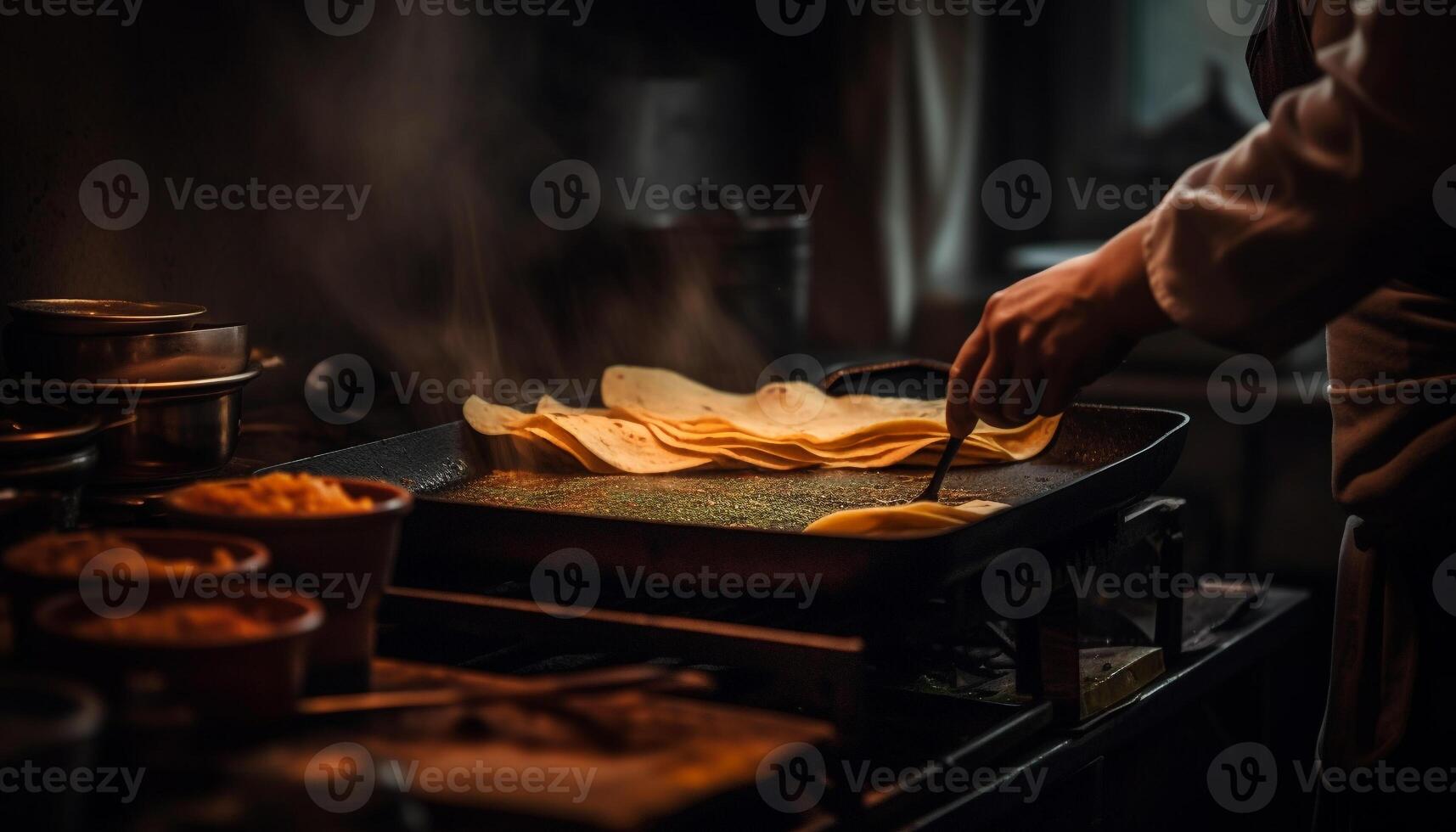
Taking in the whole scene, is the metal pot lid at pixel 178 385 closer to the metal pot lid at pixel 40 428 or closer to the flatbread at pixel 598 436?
the metal pot lid at pixel 40 428

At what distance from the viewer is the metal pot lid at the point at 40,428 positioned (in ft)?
3.92

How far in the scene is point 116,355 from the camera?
1.41 m

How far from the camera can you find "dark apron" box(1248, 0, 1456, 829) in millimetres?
1604

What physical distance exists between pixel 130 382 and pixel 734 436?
873 mm

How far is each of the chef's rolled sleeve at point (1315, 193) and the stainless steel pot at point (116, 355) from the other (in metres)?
0.97

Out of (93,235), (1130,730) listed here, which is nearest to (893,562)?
(1130,730)

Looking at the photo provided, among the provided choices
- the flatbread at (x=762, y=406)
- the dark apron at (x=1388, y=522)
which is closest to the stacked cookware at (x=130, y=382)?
the flatbread at (x=762, y=406)

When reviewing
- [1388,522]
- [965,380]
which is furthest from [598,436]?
[1388,522]

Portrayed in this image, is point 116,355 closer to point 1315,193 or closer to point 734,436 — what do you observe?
point 734,436

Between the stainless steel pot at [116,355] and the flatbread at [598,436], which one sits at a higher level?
the stainless steel pot at [116,355]

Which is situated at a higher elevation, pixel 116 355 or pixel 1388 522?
pixel 116 355

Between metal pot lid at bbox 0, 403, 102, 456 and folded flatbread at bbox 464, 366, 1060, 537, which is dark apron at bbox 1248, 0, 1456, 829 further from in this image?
metal pot lid at bbox 0, 403, 102, 456

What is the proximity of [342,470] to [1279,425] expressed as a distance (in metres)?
3.68

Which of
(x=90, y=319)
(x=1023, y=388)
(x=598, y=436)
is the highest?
(x=90, y=319)
